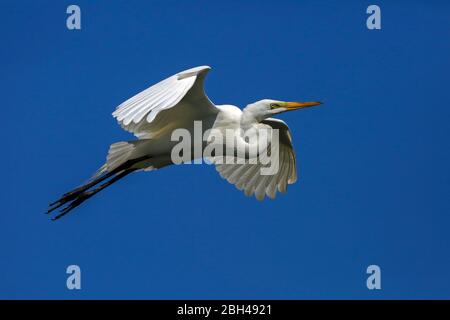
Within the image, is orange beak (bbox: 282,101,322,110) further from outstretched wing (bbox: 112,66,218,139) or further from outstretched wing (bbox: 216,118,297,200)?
outstretched wing (bbox: 216,118,297,200)

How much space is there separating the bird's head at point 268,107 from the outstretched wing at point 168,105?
0.35 meters

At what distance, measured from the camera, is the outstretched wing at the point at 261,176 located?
27.9 feet

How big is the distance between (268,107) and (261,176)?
4.15 ft

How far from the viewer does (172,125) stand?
735 cm

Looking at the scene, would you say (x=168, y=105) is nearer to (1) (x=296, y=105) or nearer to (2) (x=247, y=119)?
(2) (x=247, y=119)

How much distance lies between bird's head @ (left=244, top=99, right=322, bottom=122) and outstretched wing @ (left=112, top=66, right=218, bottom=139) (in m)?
0.35

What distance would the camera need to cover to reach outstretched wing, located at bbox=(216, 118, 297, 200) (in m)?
8.49

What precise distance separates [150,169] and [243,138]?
0.89 metres

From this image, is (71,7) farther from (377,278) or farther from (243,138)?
(377,278)

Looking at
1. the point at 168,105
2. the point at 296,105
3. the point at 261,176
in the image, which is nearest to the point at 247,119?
the point at 296,105

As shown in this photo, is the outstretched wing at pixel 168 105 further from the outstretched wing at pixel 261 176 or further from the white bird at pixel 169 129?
the outstretched wing at pixel 261 176

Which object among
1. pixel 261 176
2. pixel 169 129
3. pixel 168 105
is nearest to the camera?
pixel 168 105

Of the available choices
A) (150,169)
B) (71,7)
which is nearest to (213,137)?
(150,169)

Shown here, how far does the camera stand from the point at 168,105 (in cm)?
585
